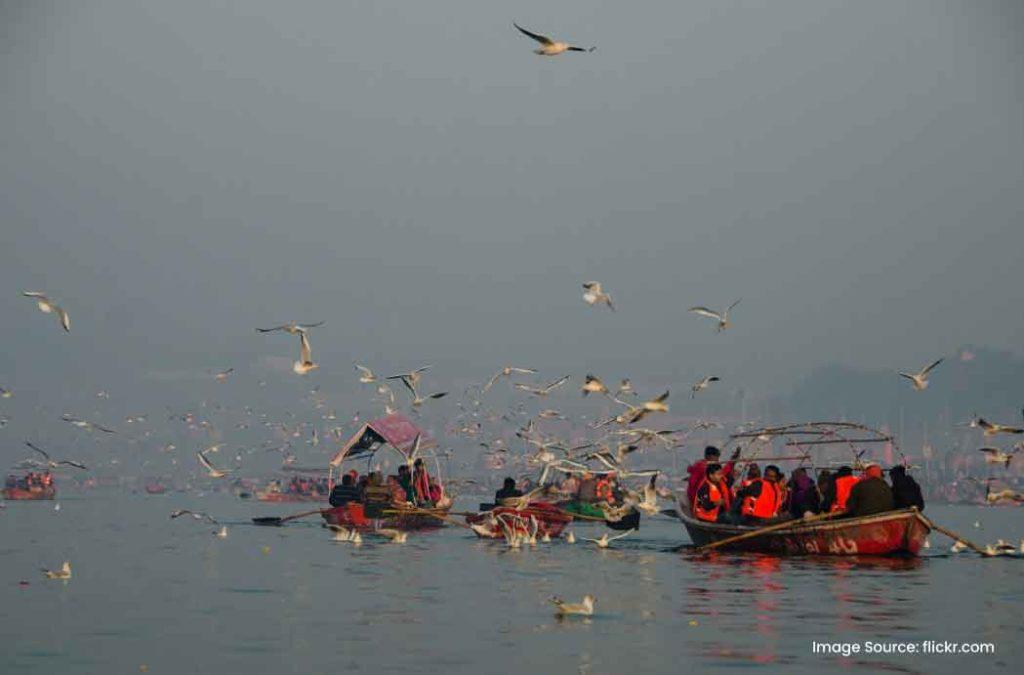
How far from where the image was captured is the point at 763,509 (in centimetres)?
3672

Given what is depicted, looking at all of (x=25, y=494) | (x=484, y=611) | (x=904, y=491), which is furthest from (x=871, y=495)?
(x=25, y=494)

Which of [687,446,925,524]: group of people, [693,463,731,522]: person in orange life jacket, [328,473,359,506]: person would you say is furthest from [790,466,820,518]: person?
[328,473,359,506]: person

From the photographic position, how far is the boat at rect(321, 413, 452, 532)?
5241 centimetres

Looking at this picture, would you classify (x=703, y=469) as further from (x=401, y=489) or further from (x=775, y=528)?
(x=401, y=489)

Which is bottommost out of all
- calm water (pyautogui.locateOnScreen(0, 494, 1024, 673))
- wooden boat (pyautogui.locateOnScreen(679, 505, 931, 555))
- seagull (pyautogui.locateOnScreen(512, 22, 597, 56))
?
calm water (pyautogui.locateOnScreen(0, 494, 1024, 673))

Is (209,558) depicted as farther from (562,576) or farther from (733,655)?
(733,655)

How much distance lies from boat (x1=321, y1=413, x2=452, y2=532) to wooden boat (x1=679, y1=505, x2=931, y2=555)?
43.8ft

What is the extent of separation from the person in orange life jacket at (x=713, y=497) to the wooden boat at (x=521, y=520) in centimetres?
826

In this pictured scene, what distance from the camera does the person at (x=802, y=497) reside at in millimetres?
35875

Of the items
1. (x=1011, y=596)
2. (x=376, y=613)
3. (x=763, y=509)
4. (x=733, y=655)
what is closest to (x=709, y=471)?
(x=763, y=509)

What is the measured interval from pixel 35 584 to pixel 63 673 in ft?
42.2

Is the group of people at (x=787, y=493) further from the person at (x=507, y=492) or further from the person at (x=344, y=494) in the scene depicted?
the person at (x=344, y=494)

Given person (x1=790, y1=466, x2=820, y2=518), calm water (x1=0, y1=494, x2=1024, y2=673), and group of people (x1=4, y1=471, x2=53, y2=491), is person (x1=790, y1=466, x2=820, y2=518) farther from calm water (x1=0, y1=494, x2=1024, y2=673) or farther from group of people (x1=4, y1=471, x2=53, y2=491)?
group of people (x1=4, y1=471, x2=53, y2=491)

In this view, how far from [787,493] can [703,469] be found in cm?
304
